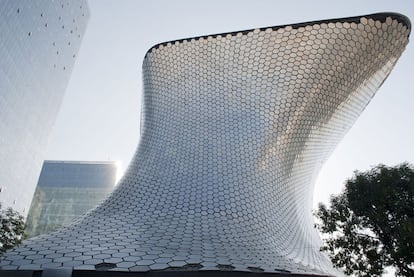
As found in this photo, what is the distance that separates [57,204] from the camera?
68062mm

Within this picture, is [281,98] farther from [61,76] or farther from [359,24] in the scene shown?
[61,76]

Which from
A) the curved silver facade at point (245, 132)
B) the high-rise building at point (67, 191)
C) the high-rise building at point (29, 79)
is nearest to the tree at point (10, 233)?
the curved silver facade at point (245, 132)

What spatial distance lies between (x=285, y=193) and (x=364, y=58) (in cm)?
681

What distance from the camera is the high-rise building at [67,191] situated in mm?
65375

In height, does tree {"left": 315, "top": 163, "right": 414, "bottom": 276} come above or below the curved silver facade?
below

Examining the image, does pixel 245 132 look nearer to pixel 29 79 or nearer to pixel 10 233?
pixel 10 233

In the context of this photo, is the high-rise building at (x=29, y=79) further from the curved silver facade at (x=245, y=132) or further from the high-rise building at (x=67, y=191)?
the high-rise building at (x=67, y=191)

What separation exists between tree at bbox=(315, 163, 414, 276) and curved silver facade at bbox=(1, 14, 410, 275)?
1.97 m

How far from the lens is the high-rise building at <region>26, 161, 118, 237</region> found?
6538 cm

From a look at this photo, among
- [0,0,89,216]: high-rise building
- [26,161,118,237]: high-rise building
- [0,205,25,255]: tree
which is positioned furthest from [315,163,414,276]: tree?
[26,161,118,237]: high-rise building

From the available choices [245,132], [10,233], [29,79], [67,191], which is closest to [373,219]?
[245,132]

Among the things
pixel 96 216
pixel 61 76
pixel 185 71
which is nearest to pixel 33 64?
pixel 61 76

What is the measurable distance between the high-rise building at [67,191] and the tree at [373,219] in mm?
61164

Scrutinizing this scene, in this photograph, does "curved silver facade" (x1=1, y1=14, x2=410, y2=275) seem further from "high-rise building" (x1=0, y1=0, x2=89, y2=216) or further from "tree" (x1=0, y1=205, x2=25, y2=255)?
"high-rise building" (x1=0, y1=0, x2=89, y2=216)
